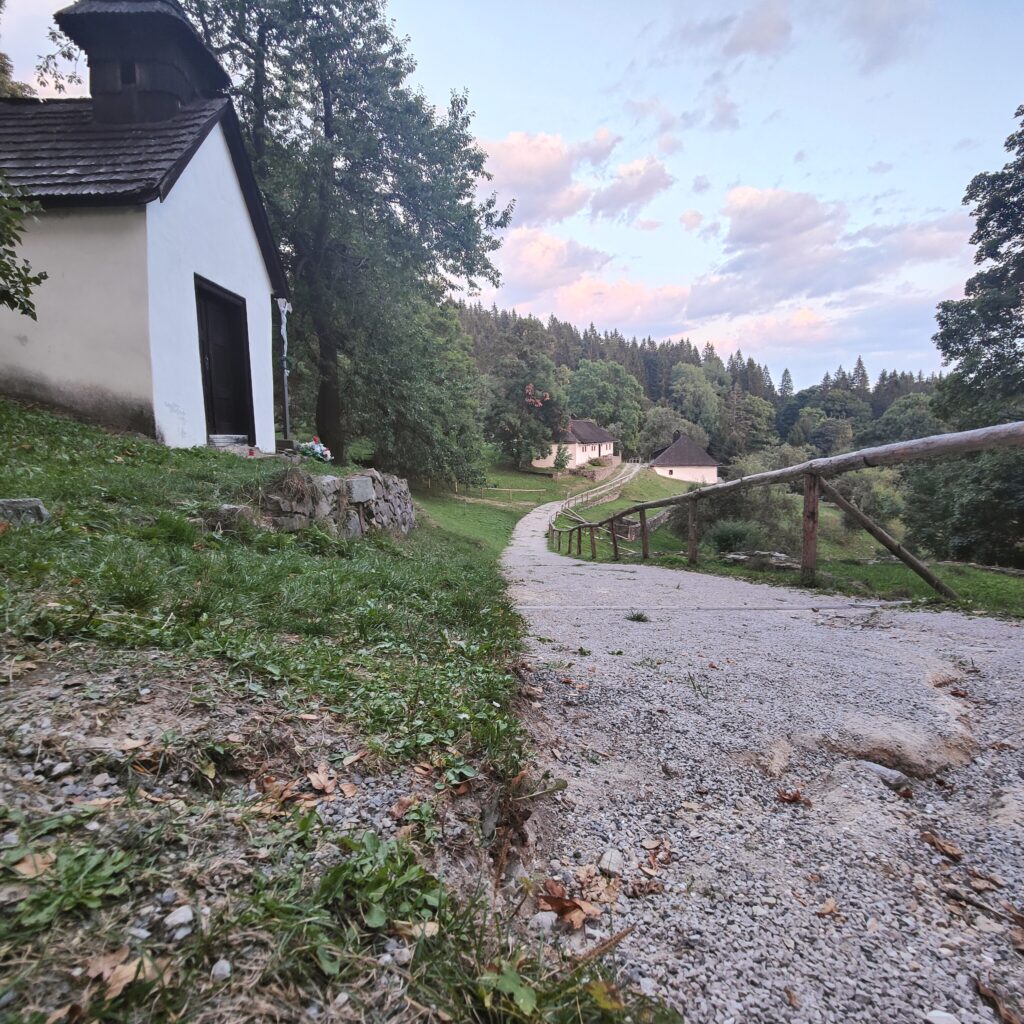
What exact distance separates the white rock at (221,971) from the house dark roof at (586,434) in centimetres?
5836

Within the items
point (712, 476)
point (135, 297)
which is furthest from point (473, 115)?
point (712, 476)

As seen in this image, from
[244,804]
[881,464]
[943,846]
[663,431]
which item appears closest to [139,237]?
[244,804]

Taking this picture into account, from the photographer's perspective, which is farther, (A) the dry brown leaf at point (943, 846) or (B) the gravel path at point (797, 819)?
(A) the dry brown leaf at point (943, 846)

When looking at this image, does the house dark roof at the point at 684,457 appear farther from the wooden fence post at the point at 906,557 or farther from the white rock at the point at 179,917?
the white rock at the point at 179,917

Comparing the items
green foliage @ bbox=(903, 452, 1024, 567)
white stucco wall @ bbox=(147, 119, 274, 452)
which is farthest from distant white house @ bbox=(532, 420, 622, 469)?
white stucco wall @ bbox=(147, 119, 274, 452)

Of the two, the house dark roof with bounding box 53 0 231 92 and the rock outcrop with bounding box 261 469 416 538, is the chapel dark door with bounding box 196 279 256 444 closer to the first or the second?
the rock outcrop with bounding box 261 469 416 538

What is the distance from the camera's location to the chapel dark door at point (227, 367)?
10836 mm

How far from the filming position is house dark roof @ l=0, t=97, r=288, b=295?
805cm

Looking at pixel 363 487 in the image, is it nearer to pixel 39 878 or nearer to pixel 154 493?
pixel 154 493

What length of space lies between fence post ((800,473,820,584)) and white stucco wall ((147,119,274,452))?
9447 millimetres

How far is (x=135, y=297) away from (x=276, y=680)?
28.7ft

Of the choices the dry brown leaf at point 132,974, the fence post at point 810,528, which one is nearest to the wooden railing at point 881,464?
the fence post at point 810,528

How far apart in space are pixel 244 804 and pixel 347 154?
16.9 m

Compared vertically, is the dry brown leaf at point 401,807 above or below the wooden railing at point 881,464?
below
